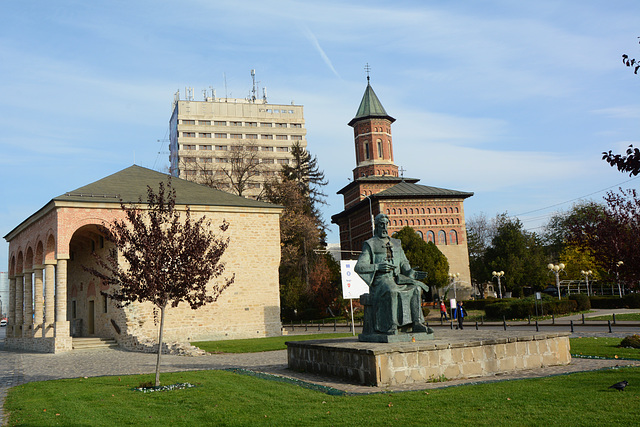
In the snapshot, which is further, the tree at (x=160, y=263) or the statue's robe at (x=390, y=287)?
the tree at (x=160, y=263)

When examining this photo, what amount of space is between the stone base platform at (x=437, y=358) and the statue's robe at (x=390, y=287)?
22.0 inches

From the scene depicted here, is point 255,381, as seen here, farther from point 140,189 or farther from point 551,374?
point 140,189

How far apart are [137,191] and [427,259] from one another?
29916mm

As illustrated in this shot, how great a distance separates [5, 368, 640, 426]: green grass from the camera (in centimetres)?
657

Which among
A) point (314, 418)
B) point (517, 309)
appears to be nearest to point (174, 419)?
point (314, 418)

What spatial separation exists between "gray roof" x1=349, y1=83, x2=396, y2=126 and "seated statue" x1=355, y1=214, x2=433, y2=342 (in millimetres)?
57935

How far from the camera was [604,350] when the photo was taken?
13656 mm

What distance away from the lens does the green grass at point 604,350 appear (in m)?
12.6

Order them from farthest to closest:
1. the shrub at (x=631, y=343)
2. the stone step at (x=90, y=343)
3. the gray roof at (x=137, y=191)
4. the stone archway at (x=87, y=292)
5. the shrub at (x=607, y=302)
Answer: the shrub at (x=607, y=302) → the stone archway at (x=87, y=292) → the gray roof at (x=137, y=191) → the stone step at (x=90, y=343) → the shrub at (x=631, y=343)

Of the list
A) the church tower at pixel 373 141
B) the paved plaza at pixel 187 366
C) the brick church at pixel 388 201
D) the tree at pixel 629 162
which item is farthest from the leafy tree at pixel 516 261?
the tree at pixel 629 162

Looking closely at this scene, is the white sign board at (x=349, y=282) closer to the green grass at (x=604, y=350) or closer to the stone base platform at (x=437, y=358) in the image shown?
the green grass at (x=604, y=350)

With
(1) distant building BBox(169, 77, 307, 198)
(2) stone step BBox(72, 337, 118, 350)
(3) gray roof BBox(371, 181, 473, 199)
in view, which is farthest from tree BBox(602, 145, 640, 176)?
(1) distant building BBox(169, 77, 307, 198)

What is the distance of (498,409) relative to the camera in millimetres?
6902

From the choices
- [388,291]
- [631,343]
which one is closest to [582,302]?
[631,343]
